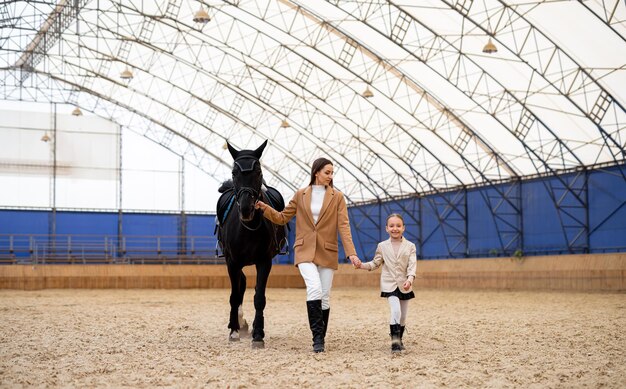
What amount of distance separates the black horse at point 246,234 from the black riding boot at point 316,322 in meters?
0.79

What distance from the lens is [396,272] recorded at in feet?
25.2

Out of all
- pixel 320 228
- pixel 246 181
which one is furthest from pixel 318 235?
pixel 246 181

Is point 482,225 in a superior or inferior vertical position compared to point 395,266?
superior

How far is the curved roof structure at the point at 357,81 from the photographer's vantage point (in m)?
24.6

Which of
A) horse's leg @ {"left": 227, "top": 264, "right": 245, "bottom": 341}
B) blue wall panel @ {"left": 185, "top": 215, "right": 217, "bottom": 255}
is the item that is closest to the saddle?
horse's leg @ {"left": 227, "top": 264, "right": 245, "bottom": 341}

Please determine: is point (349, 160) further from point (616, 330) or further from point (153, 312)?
point (616, 330)

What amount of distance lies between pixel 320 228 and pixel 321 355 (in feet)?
4.04

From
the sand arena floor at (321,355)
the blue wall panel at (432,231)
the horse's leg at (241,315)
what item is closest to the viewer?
the sand arena floor at (321,355)

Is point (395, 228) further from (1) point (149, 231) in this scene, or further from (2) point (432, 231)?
(1) point (149, 231)

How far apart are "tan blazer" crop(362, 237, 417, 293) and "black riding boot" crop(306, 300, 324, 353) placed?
1.99ft

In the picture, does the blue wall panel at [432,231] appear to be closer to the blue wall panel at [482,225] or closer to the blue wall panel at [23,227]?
the blue wall panel at [482,225]

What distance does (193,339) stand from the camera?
9445mm

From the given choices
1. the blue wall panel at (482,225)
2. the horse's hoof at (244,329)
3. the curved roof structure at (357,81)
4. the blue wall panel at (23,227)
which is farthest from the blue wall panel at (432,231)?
the horse's hoof at (244,329)

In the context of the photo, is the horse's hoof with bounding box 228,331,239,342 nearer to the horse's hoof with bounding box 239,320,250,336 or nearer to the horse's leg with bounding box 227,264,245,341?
the horse's leg with bounding box 227,264,245,341
